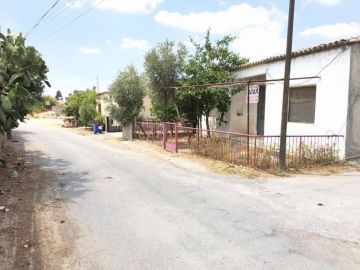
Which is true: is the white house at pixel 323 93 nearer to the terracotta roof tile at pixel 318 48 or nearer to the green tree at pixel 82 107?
the terracotta roof tile at pixel 318 48

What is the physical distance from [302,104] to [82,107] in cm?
2435

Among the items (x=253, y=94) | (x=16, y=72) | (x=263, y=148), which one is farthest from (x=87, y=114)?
(x=16, y=72)

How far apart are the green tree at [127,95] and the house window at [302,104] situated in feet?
31.4

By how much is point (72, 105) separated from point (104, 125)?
38.7 ft

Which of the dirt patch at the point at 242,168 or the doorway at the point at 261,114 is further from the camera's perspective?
the doorway at the point at 261,114

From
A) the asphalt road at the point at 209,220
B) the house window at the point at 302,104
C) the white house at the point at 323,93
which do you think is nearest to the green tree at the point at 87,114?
the white house at the point at 323,93

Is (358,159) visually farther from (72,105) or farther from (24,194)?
(72,105)

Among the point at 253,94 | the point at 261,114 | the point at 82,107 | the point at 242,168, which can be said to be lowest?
the point at 242,168

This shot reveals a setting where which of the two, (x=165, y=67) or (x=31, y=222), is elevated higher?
(x=165, y=67)

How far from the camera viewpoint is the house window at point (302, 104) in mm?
13086

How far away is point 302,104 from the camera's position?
13578 millimetres

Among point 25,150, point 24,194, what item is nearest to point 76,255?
point 24,194

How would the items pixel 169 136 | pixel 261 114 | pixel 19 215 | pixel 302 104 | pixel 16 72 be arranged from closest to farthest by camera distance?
pixel 19 215 < pixel 16 72 < pixel 302 104 < pixel 169 136 < pixel 261 114

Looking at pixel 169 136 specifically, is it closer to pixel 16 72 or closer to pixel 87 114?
pixel 16 72
